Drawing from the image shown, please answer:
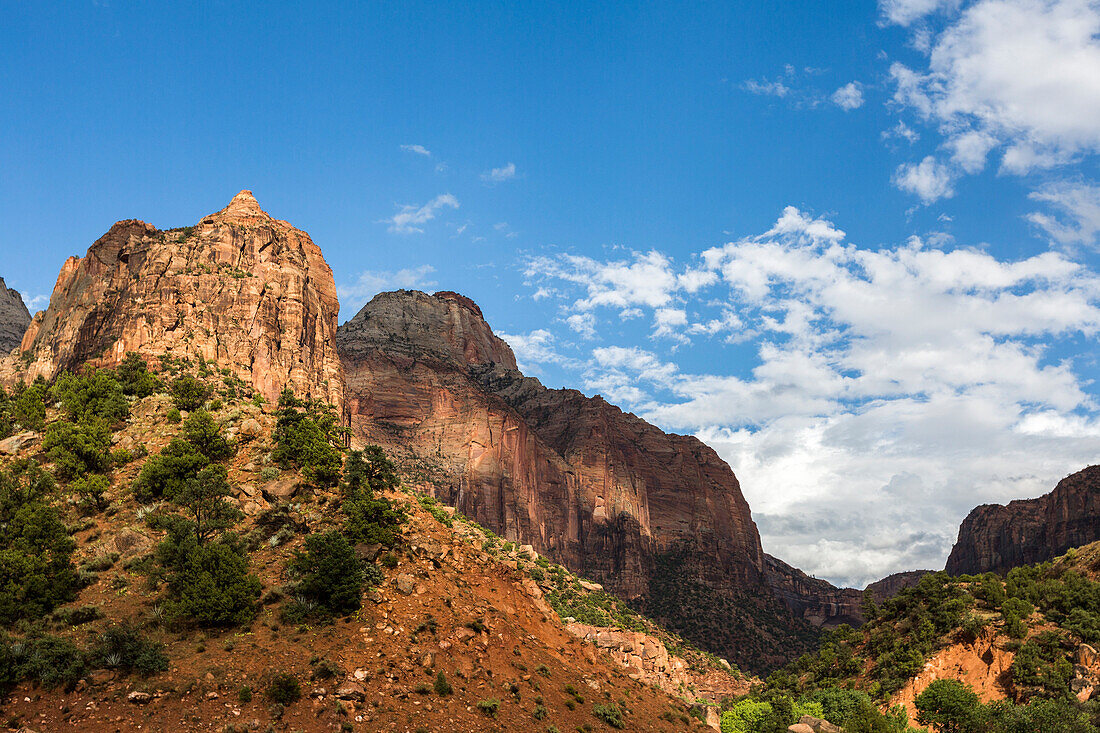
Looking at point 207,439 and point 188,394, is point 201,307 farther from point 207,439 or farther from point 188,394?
point 207,439

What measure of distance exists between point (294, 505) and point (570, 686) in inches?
884

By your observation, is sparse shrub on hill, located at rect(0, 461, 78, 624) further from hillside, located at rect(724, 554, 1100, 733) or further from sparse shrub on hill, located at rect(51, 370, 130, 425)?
hillside, located at rect(724, 554, 1100, 733)

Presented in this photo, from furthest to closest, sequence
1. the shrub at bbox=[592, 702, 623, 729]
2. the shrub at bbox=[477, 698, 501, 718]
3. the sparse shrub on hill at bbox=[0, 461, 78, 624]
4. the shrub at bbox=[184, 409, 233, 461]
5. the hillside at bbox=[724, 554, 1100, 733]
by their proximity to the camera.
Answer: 1. the hillside at bbox=[724, 554, 1100, 733]
2. the shrub at bbox=[184, 409, 233, 461]
3. the shrub at bbox=[592, 702, 623, 729]
4. the shrub at bbox=[477, 698, 501, 718]
5. the sparse shrub on hill at bbox=[0, 461, 78, 624]

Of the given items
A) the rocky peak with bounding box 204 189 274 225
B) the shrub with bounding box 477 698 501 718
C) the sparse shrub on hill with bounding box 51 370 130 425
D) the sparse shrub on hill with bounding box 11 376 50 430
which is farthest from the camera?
the rocky peak with bounding box 204 189 274 225

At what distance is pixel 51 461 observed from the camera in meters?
53.4

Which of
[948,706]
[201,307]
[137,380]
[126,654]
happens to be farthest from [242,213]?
[948,706]

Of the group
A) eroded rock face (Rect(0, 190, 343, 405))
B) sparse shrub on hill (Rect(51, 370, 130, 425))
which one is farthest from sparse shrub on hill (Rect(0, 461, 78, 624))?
eroded rock face (Rect(0, 190, 343, 405))

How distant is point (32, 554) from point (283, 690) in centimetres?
1882

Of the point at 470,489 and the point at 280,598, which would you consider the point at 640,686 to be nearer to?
the point at 280,598

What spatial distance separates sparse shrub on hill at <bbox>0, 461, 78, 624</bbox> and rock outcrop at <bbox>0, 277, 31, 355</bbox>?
13632 cm

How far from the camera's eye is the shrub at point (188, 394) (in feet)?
204

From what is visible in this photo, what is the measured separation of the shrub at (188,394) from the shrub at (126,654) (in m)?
28.6

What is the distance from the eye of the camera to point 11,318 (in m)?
180

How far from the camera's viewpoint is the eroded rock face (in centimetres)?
8638
